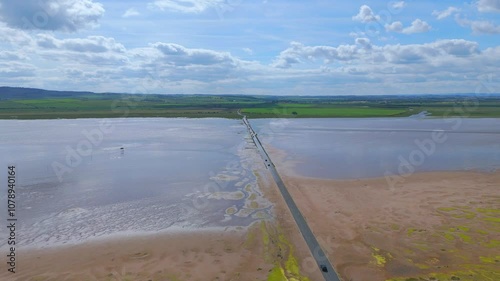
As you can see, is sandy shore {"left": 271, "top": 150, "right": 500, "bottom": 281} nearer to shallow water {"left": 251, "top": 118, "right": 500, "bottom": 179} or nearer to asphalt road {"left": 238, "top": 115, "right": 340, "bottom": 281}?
asphalt road {"left": 238, "top": 115, "right": 340, "bottom": 281}

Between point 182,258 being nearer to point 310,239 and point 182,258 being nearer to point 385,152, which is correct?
point 310,239

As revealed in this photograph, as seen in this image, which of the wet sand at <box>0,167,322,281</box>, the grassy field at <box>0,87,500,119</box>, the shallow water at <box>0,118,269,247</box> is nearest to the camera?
the wet sand at <box>0,167,322,281</box>

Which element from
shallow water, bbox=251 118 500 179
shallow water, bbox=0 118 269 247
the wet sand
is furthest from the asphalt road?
shallow water, bbox=251 118 500 179

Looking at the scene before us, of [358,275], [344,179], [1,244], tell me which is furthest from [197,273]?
[344,179]

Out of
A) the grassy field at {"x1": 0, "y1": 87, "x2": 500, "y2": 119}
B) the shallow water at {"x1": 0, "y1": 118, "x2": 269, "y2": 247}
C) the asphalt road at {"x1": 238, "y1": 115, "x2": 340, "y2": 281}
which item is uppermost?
the grassy field at {"x1": 0, "y1": 87, "x2": 500, "y2": 119}

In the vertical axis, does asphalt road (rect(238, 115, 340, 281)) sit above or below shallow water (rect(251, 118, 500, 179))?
below

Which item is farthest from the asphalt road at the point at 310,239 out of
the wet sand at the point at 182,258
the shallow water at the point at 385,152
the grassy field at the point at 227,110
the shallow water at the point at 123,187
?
the grassy field at the point at 227,110
